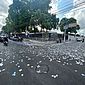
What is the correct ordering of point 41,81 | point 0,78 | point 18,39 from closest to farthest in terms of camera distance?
1. point 41,81
2. point 0,78
3. point 18,39

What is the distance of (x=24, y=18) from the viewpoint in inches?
2844

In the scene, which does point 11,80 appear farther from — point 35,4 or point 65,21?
point 65,21

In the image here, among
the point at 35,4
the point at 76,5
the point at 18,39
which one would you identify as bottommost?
the point at 18,39

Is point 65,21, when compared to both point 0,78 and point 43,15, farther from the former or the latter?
point 0,78

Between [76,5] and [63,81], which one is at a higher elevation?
[76,5]

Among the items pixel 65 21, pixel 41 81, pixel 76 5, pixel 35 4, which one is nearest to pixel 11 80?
pixel 41 81

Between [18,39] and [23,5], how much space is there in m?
15.0

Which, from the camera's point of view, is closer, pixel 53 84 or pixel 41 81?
pixel 53 84

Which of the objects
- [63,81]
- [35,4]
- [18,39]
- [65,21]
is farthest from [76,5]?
[65,21]

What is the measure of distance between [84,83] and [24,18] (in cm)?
6564

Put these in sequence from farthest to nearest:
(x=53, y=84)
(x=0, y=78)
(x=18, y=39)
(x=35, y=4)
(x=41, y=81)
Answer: (x=35, y=4) → (x=18, y=39) → (x=0, y=78) → (x=41, y=81) → (x=53, y=84)

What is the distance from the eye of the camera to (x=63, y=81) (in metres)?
7.94

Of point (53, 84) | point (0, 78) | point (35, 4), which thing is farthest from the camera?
point (35, 4)

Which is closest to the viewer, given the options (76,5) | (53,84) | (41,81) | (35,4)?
(53,84)
